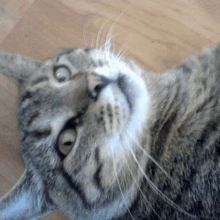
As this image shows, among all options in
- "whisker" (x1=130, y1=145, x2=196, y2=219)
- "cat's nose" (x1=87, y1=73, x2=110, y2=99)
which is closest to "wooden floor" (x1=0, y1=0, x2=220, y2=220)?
"cat's nose" (x1=87, y1=73, x2=110, y2=99)

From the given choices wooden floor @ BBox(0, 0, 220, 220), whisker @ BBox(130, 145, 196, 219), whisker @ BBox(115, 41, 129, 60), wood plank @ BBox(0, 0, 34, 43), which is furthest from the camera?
wood plank @ BBox(0, 0, 34, 43)

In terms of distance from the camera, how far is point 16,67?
115 centimetres

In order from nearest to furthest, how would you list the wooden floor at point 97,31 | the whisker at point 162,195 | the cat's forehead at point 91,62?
the whisker at point 162,195
the cat's forehead at point 91,62
the wooden floor at point 97,31

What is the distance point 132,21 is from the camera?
1.51 m

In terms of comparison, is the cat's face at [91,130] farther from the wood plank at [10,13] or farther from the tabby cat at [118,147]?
the wood plank at [10,13]

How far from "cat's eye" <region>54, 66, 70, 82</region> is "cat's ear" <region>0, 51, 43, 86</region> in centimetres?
16

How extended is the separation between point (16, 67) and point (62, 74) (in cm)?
30

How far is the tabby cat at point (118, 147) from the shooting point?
78 cm

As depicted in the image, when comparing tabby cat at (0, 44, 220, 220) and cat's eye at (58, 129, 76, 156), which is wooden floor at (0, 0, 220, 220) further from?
cat's eye at (58, 129, 76, 156)

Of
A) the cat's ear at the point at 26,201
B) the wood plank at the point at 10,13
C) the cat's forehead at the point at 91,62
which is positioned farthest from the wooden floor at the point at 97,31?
the cat's ear at the point at 26,201

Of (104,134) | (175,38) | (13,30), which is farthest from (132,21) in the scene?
(104,134)

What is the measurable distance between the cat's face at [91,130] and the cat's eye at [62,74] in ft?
0.17

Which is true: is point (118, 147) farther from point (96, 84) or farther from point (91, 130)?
point (96, 84)

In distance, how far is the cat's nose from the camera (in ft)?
2.81
